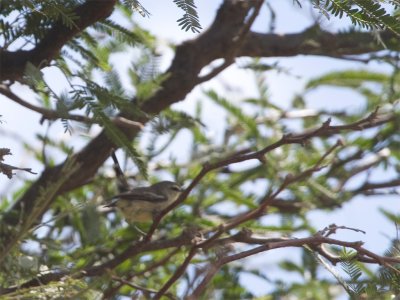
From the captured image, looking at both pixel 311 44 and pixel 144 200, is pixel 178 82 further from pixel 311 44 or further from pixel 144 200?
pixel 144 200

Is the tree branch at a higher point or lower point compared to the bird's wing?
lower

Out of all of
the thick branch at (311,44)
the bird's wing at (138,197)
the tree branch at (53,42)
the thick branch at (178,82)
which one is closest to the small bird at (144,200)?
the bird's wing at (138,197)

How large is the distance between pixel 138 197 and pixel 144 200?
0.09m

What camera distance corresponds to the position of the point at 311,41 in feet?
13.6

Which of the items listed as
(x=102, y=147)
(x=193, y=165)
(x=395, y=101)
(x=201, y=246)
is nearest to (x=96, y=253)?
(x=102, y=147)

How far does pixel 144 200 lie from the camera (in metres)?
4.51

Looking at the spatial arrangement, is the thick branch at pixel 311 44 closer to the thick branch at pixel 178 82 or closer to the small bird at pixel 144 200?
the thick branch at pixel 178 82

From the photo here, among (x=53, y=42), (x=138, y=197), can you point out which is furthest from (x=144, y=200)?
(x=53, y=42)

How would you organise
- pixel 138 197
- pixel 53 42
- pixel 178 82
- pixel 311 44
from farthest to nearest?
pixel 138 197, pixel 311 44, pixel 178 82, pixel 53 42

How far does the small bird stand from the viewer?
4281mm

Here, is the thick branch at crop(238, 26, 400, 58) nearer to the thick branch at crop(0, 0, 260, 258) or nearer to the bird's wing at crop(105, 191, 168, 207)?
the thick branch at crop(0, 0, 260, 258)

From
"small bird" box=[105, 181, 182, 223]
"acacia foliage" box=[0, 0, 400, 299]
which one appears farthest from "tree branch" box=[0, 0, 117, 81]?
"small bird" box=[105, 181, 182, 223]

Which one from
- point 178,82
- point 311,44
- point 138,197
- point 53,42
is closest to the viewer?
point 53,42

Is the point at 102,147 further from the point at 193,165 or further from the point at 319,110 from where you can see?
the point at 319,110
